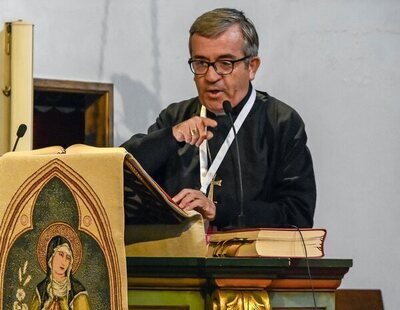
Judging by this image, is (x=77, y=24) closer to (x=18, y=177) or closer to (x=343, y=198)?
(x=343, y=198)

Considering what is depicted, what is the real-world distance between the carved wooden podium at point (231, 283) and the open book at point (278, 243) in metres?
0.07

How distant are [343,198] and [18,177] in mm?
4049

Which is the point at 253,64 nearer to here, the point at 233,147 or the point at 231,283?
the point at 233,147

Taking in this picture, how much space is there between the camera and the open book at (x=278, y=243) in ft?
9.47

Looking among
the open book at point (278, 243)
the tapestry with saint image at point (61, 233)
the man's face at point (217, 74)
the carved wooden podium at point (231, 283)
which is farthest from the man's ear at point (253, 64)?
the tapestry with saint image at point (61, 233)

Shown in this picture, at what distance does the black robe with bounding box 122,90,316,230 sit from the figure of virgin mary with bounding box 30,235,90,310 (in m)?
1.02

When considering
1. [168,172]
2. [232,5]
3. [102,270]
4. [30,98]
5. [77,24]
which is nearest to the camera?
[102,270]

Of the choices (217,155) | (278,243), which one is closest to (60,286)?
(278,243)

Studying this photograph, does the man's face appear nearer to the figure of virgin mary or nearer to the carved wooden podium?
the carved wooden podium

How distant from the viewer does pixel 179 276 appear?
2799mm

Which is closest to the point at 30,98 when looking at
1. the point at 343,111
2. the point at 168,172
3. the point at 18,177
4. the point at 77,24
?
the point at 168,172

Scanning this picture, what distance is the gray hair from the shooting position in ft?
13.0

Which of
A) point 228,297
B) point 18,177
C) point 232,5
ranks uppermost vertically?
point 232,5

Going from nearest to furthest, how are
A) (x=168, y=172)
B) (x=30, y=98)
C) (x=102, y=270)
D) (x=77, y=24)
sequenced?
(x=102, y=270) < (x=168, y=172) < (x=30, y=98) < (x=77, y=24)
